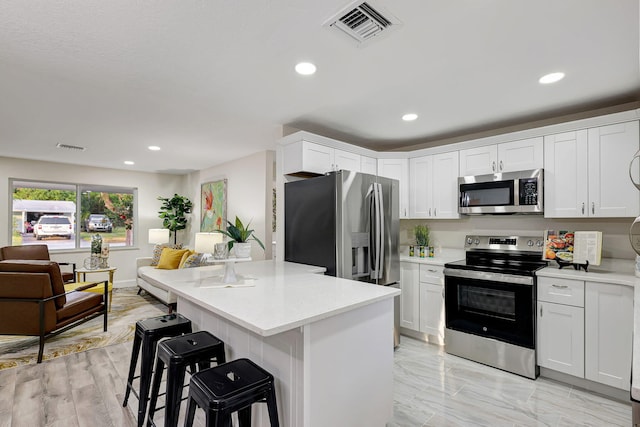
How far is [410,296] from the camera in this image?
3.58 metres

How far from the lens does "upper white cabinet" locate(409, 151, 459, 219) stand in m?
3.59

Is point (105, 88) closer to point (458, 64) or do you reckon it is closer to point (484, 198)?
point (458, 64)

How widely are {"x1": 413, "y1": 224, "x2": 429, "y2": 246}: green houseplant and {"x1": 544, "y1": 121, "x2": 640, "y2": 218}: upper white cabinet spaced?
4.35 ft

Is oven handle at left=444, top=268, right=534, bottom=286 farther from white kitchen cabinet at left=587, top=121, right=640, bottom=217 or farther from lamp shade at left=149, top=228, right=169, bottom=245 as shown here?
lamp shade at left=149, top=228, right=169, bottom=245

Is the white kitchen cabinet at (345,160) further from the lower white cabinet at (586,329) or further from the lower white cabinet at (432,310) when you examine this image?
the lower white cabinet at (586,329)

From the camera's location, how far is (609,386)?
239 cm

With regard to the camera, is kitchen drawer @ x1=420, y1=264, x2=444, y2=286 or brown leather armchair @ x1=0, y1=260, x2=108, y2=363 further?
kitchen drawer @ x1=420, y1=264, x2=444, y2=286

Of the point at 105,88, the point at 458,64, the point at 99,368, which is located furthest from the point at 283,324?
the point at 99,368

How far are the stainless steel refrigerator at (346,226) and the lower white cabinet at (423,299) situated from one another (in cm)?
27

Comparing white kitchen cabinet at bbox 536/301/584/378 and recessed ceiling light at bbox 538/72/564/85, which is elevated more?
recessed ceiling light at bbox 538/72/564/85

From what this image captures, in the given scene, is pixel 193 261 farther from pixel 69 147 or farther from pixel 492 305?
pixel 492 305

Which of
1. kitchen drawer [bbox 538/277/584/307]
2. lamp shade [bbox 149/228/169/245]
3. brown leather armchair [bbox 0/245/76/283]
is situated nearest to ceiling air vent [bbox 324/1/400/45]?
kitchen drawer [bbox 538/277/584/307]

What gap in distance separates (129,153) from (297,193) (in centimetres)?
335

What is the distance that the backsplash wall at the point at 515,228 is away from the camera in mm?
2795
